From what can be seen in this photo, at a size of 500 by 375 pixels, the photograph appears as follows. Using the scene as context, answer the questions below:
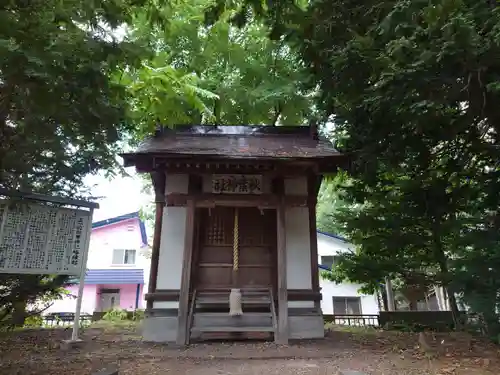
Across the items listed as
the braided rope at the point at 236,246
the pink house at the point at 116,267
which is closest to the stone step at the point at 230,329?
the braided rope at the point at 236,246

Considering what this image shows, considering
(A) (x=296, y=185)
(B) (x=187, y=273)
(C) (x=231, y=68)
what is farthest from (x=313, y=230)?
(C) (x=231, y=68)

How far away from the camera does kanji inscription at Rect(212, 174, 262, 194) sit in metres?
7.55

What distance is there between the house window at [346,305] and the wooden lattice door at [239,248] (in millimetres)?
12917

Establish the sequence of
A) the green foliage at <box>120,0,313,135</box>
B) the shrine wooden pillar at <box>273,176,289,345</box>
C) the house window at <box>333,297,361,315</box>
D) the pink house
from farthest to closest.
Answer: the pink house < the house window at <box>333,297,361,315</box> < the green foliage at <box>120,0,313,135</box> < the shrine wooden pillar at <box>273,176,289,345</box>

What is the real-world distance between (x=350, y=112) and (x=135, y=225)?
18.4 m

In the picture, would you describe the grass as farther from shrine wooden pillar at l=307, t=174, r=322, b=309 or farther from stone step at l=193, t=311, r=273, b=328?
shrine wooden pillar at l=307, t=174, r=322, b=309

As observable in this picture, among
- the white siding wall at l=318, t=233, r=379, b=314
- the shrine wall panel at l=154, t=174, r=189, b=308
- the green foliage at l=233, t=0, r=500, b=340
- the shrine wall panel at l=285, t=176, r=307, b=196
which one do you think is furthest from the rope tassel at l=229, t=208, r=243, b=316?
the white siding wall at l=318, t=233, r=379, b=314

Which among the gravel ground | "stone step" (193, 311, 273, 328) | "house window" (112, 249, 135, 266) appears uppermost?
"house window" (112, 249, 135, 266)

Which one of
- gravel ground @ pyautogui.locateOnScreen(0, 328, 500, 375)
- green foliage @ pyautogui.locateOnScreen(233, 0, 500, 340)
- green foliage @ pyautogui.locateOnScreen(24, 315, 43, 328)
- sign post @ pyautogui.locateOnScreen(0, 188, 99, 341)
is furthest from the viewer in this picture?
green foliage @ pyautogui.locateOnScreen(24, 315, 43, 328)

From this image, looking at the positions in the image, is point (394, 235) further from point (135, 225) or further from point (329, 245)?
point (135, 225)

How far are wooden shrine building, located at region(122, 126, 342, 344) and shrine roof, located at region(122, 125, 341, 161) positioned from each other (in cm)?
3

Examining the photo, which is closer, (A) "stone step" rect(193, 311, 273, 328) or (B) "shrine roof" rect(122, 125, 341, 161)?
(A) "stone step" rect(193, 311, 273, 328)

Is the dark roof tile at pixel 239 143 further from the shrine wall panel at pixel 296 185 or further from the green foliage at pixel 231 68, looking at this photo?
the green foliage at pixel 231 68

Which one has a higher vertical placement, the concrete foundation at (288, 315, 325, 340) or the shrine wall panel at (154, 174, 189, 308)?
the shrine wall panel at (154, 174, 189, 308)
